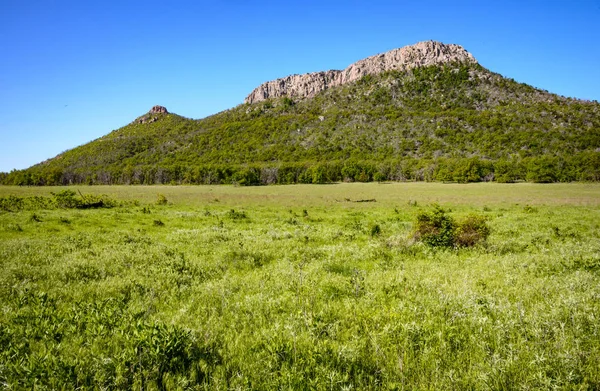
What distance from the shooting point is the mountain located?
374 ft

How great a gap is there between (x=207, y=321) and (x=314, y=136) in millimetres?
163094

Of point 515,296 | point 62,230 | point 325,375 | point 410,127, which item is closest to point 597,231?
point 515,296

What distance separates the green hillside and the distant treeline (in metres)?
0.46

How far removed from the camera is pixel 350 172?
130250 millimetres

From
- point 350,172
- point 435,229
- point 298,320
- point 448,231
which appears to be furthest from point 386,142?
point 298,320

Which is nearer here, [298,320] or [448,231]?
[298,320]

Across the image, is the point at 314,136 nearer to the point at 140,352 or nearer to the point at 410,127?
the point at 410,127

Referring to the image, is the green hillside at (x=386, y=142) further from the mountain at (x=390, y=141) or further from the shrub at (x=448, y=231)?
the shrub at (x=448, y=231)

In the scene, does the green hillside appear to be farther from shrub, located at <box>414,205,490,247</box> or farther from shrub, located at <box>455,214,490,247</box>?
shrub, located at <box>414,205,490,247</box>

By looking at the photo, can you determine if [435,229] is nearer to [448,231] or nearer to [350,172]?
[448,231]

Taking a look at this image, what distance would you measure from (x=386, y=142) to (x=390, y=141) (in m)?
1.97

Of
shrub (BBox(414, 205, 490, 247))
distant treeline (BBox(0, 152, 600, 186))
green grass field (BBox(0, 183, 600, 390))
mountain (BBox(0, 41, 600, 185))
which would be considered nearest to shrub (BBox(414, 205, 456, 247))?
shrub (BBox(414, 205, 490, 247))

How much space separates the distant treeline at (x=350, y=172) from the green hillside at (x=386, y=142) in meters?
0.46

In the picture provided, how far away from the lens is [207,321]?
6.48 m
